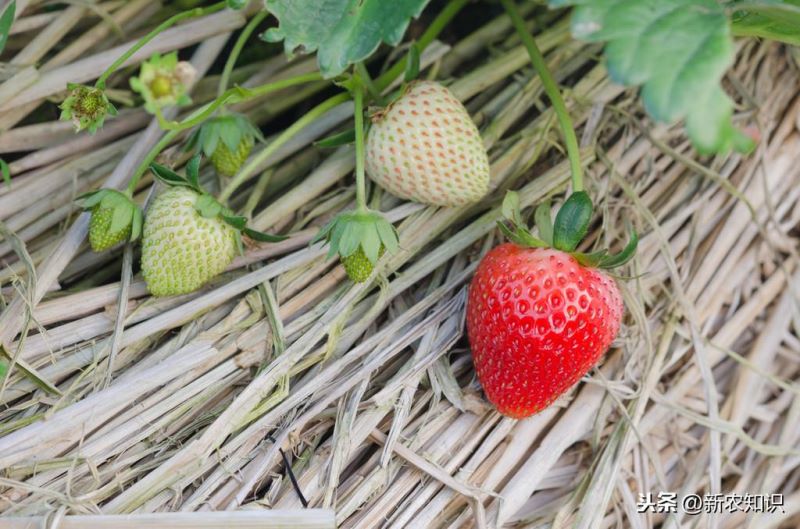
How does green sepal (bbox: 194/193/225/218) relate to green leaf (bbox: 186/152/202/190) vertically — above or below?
below

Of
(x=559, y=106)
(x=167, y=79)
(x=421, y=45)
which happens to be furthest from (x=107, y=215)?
(x=559, y=106)

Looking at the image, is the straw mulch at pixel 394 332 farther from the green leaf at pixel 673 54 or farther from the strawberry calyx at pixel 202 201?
the green leaf at pixel 673 54

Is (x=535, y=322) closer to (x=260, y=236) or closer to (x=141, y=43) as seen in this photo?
(x=260, y=236)

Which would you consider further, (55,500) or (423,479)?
(423,479)

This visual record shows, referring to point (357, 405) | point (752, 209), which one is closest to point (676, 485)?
point (752, 209)

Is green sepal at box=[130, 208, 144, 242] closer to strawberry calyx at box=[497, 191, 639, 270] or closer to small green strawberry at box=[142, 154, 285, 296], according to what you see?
small green strawberry at box=[142, 154, 285, 296]

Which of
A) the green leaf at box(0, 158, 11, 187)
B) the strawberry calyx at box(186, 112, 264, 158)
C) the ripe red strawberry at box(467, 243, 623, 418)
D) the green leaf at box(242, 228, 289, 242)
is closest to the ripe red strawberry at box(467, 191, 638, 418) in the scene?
the ripe red strawberry at box(467, 243, 623, 418)

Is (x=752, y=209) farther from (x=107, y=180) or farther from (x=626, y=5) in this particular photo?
(x=107, y=180)
